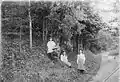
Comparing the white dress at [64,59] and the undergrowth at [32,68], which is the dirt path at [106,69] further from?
the white dress at [64,59]

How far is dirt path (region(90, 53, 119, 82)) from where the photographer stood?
291 centimetres

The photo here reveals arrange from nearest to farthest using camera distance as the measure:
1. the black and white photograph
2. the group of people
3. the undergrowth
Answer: the undergrowth < the black and white photograph < the group of people

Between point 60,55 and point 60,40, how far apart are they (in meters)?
0.25

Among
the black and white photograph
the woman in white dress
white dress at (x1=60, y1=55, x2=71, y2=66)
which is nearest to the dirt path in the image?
the black and white photograph

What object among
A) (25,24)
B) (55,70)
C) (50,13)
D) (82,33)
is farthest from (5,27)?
(82,33)

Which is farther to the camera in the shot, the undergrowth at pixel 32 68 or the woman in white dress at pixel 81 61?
the woman in white dress at pixel 81 61

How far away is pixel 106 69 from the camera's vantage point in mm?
2980

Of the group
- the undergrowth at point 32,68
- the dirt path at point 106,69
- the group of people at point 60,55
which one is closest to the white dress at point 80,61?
the group of people at point 60,55

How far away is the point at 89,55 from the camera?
2986 mm

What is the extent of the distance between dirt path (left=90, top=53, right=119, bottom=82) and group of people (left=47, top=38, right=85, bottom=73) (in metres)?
0.29

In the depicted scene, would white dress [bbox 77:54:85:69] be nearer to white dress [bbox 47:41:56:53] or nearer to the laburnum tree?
the laburnum tree

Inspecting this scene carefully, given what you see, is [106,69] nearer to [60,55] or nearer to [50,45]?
[60,55]

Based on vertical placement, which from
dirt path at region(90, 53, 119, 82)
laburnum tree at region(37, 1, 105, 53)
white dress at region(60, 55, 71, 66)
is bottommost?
A: dirt path at region(90, 53, 119, 82)

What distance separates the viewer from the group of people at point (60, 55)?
2832 millimetres
